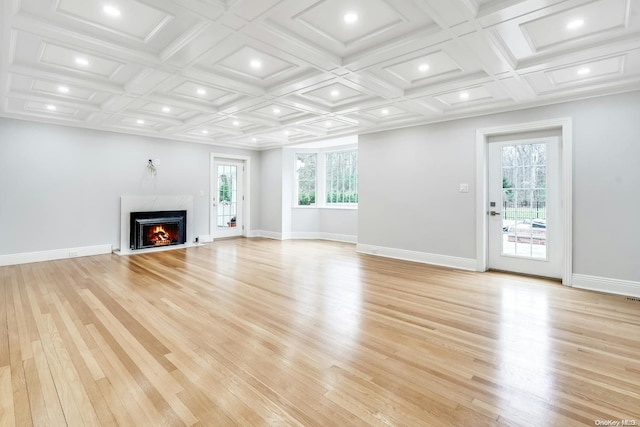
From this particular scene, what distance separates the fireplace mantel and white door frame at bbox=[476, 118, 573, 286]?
6130 mm

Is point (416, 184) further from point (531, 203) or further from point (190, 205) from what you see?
point (190, 205)

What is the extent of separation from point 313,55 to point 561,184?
150 inches

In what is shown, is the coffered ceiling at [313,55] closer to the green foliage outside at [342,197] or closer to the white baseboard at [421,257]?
the white baseboard at [421,257]

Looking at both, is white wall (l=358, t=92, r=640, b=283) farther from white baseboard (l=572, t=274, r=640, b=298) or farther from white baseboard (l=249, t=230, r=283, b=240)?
white baseboard (l=249, t=230, r=283, b=240)

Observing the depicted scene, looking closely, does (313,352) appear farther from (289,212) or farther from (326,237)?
(289,212)

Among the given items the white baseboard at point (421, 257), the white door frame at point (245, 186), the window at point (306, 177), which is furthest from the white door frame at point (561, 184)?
the white door frame at point (245, 186)

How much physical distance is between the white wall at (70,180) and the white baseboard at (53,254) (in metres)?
0.07

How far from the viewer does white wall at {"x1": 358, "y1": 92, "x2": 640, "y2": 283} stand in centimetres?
383

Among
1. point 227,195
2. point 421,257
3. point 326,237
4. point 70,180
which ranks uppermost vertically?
point 70,180

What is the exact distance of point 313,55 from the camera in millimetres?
3035

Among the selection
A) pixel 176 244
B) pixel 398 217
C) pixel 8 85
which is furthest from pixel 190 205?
pixel 398 217

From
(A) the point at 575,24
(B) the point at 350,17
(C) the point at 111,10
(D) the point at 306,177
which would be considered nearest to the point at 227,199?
(D) the point at 306,177

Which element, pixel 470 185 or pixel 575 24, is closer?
pixel 575 24

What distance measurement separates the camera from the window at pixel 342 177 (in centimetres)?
799
